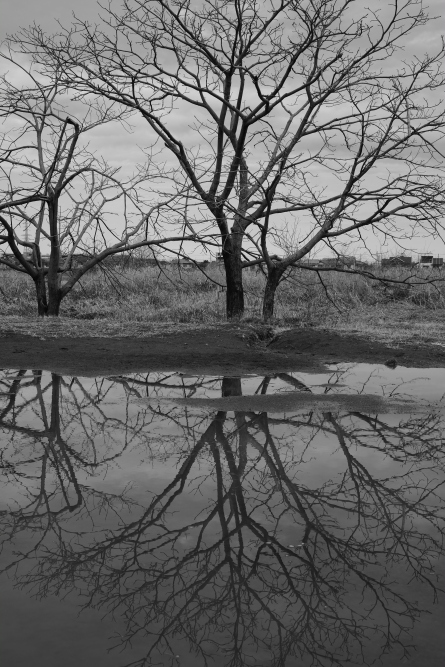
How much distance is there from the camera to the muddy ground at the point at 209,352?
34.0ft

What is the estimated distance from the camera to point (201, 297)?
20250 mm

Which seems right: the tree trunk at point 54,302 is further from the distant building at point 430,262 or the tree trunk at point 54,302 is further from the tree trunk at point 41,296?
the distant building at point 430,262

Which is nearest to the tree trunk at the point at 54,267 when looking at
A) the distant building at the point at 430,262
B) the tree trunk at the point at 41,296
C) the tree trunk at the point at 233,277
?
the tree trunk at the point at 41,296

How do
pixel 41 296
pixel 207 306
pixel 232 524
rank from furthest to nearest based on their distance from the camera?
pixel 41 296, pixel 207 306, pixel 232 524

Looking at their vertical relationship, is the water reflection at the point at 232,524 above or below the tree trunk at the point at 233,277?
below

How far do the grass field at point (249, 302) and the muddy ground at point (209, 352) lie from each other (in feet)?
4.19

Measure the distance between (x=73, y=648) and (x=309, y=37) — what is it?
46.9ft

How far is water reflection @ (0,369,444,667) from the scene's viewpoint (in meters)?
3.30

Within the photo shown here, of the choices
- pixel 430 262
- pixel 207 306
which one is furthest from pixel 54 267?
pixel 430 262

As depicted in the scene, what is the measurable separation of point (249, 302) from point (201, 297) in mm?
1695

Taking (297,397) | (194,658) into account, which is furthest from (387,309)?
(194,658)

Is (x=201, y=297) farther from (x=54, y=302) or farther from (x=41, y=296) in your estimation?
(x=41, y=296)

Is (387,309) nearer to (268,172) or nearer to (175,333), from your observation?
(268,172)

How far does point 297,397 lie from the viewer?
27.1 ft
